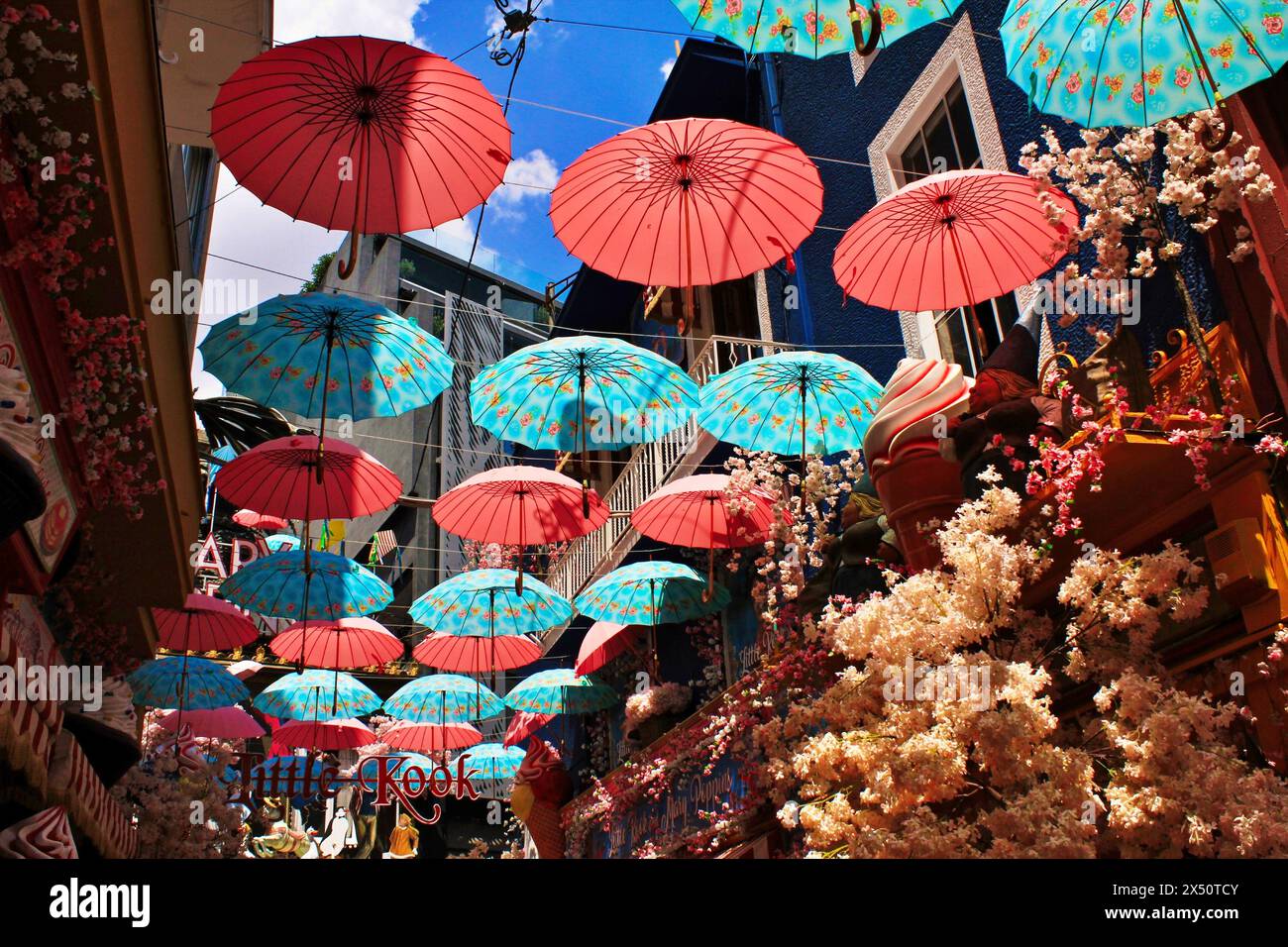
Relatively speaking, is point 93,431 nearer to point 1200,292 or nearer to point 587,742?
point 1200,292

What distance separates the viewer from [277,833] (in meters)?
18.1

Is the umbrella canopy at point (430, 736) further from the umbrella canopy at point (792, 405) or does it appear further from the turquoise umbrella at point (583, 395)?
the umbrella canopy at point (792, 405)

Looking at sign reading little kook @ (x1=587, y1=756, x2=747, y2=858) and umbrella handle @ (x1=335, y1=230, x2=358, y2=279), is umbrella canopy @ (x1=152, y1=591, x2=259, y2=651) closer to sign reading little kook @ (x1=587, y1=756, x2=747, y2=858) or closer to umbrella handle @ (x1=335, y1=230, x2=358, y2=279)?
sign reading little kook @ (x1=587, y1=756, x2=747, y2=858)

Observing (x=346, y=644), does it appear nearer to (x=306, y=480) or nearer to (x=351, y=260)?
(x=306, y=480)

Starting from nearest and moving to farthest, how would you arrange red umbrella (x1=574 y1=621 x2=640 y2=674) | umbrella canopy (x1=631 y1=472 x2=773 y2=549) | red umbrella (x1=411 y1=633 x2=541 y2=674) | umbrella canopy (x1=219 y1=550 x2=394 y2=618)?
1. umbrella canopy (x1=631 y1=472 x2=773 y2=549)
2. umbrella canopy (x1=219 y1=550 x2=394 y2=618)
3. red umbrella (x1=574 y1=621 x2=640 y2=674)
4. red umbrella (x1=411 y1=633 x2=541 y2=674)

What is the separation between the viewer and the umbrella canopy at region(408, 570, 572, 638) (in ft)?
45.5

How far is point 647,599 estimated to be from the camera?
1296 cm

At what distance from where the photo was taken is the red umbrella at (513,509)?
39.0 ft

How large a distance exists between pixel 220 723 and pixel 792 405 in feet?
34.8

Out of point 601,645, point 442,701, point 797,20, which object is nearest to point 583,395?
point 797,20

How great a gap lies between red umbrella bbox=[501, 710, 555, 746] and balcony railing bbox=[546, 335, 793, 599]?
2122mm

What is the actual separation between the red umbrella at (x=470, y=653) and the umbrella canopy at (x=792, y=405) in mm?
6559

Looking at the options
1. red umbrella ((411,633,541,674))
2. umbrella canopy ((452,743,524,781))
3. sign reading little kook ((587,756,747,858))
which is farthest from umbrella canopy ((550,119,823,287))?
umbrella canopy ((452,743,524,781))

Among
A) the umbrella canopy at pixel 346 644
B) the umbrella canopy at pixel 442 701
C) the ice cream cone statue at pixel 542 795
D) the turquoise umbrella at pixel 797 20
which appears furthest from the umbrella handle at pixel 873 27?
the ice cream cone statue at pixel 542 795
